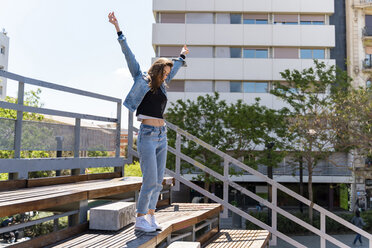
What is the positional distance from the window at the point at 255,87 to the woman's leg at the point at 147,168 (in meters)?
28.7

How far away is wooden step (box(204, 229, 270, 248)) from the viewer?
16.0 feet

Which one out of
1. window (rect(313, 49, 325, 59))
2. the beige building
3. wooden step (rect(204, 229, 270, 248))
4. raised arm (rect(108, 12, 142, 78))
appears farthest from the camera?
the beige building

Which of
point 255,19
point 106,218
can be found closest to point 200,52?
point 255,19

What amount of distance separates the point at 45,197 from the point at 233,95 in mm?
28770

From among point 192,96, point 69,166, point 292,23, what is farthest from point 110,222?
point 292,23

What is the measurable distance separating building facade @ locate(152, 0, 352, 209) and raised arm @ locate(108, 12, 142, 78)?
27688 millimetres

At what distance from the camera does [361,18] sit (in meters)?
32.8

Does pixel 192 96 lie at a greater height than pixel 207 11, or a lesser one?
lesser

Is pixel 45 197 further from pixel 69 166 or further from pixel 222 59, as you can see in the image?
pixel 222 59

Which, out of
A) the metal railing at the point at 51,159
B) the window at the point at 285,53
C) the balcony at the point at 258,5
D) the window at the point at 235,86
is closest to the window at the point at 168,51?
the balcony at the point at 258,5

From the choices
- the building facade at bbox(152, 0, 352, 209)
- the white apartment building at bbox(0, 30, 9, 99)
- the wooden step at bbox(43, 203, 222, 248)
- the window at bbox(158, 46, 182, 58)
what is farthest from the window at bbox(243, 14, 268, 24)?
the white apartment building at bbox(0, 30, 9, 99)

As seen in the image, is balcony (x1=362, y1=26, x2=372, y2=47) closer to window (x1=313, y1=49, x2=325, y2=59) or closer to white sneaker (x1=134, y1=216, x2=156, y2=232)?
window (x1=313, y1=49, x2=325, y2=59)

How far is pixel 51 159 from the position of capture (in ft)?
14.9

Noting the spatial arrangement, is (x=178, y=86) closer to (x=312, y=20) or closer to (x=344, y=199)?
(x=312, y=20)
